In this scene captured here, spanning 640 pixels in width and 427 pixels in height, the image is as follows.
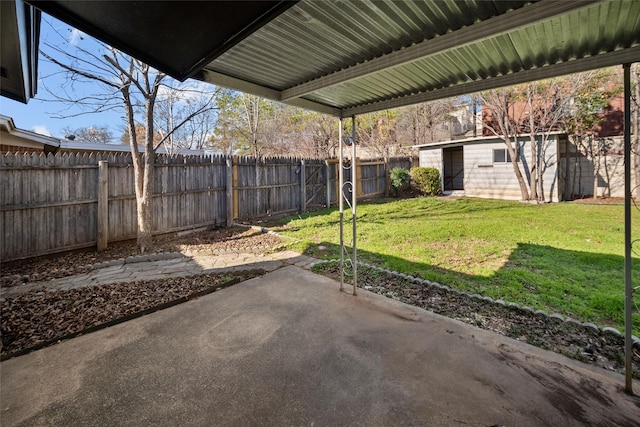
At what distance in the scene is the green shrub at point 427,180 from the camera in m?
13.7

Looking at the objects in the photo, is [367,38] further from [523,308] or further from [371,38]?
[523,308]

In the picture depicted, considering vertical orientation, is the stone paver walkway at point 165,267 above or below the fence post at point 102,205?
below

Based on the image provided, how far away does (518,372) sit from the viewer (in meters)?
2.10

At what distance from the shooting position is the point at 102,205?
5.41 m

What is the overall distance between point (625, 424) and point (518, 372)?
0.54 metres

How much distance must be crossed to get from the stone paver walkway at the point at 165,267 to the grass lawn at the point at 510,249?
2.44 feet

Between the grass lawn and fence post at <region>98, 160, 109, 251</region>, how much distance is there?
135 inches

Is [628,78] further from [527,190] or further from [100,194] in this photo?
[527,190]

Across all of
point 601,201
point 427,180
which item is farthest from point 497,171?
point 601,201

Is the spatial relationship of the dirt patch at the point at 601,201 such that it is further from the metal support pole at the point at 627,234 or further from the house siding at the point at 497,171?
the metal support pole at the point at 627,234

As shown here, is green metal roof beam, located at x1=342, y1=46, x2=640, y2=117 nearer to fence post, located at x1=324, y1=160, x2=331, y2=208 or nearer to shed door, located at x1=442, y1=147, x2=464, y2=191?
fence post, located at x1=324, y1=160, x2=331, y2=208

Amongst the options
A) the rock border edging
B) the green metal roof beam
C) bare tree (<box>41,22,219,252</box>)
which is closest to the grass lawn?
the rock border edging

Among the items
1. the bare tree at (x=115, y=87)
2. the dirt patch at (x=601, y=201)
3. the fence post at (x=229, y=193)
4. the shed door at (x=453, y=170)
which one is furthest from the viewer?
the shed door at (x=453, y=170)

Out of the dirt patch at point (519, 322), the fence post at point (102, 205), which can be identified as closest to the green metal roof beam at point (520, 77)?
the dirt patch at point (519, 322)
